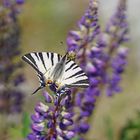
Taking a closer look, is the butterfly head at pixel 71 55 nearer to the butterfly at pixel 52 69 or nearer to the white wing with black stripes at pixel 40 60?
the butterfly at pixel 52 69

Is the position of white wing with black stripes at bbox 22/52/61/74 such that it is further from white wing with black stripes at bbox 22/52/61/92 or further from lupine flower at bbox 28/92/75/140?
lupine flower at bbox 28/92/75/140

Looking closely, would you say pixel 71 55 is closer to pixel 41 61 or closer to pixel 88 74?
pixel 41 61

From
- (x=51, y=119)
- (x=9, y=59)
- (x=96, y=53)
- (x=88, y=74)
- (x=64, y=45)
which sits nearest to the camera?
(x=51, y=119)

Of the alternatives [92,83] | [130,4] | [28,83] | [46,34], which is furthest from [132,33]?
[92,83]

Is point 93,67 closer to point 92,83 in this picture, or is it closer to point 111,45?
point 92,83

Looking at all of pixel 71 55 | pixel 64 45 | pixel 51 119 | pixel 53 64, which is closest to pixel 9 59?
pixel 51 119

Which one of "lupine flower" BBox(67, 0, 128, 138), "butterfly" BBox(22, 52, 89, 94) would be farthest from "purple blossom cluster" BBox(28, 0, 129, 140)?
"butterfly" BBox(22, 52, 89, 94)
